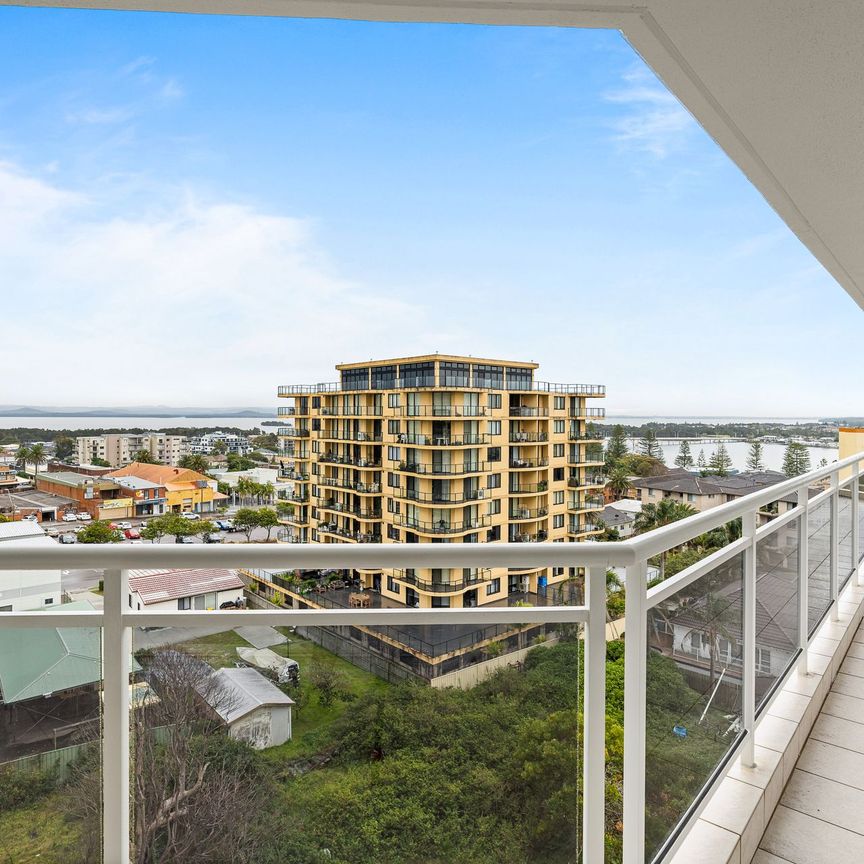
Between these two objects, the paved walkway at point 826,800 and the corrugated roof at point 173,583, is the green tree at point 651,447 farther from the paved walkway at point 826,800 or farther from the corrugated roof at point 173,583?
Result: the corrugated roof at point 173,583

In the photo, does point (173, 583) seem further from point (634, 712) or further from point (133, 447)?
point (133, 447)

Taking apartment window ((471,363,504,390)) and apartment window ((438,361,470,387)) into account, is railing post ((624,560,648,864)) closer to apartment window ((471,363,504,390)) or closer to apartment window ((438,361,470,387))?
apartment window ((438,361,470,387))

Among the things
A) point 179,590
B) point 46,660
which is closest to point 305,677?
point 179,590

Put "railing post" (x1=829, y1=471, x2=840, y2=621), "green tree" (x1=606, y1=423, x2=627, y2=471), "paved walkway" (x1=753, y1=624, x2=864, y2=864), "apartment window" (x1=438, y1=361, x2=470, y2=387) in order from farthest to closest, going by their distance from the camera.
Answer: "apartment window" (x1=438, y1=361, x2=470, y2=387) < "green tree" (x1=606, y1=423, x2=627, y2=471) < "railing post" (x1=829, y1=471, x2=840, y2=621) < "paved walkway" (x1=753, y1=624, x2=864, y2=864)

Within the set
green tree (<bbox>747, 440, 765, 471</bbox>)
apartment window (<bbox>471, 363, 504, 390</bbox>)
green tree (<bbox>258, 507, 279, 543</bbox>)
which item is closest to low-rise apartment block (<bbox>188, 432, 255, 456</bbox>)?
green tree (<bbox>258, 507, 279, 543</bbox>)

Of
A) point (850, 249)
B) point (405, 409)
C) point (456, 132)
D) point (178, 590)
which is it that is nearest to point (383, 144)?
point (456, 132)

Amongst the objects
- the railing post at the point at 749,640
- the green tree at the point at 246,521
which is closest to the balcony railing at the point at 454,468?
the green tree at the point at 246,521
